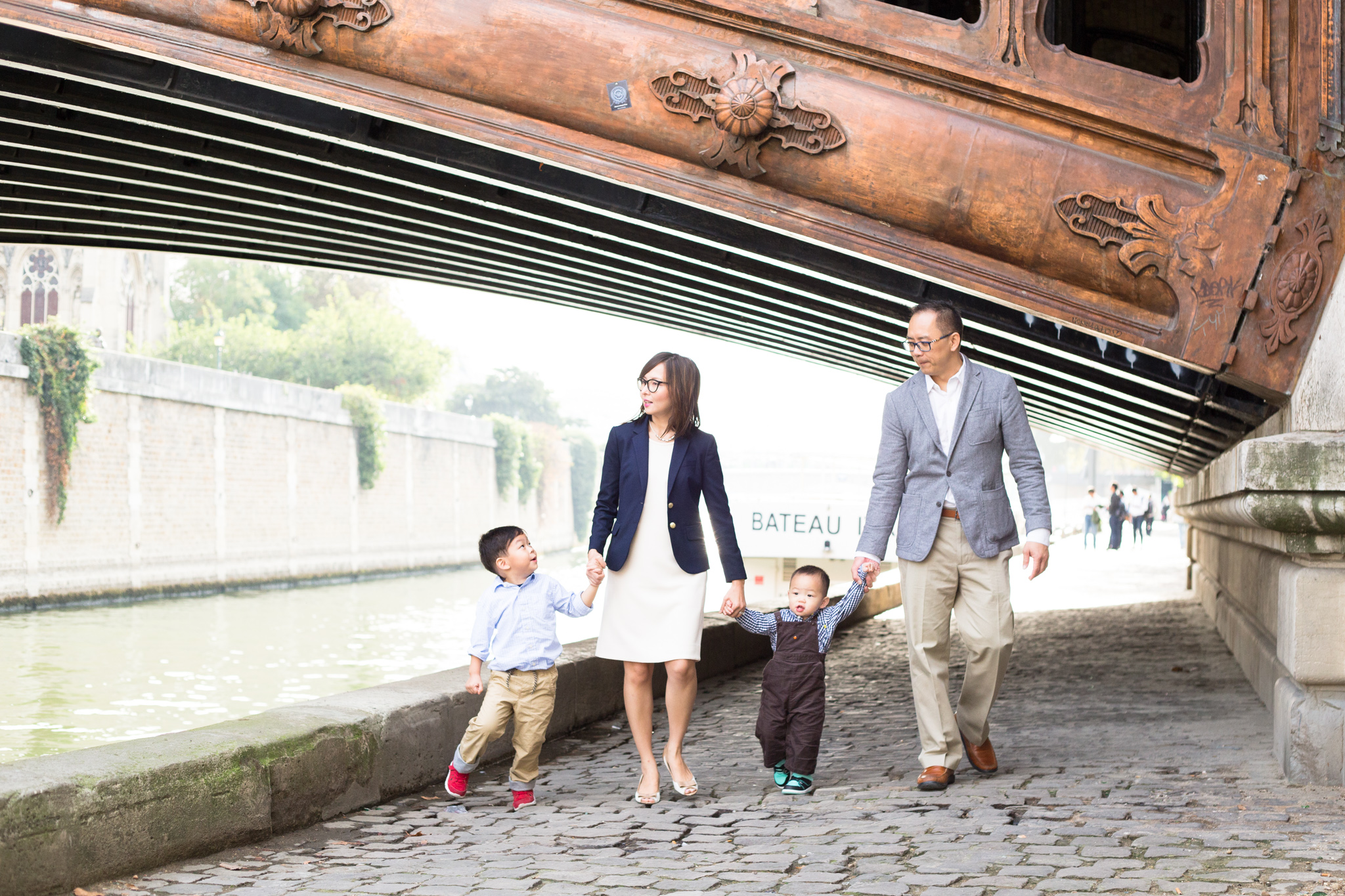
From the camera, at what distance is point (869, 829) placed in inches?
161

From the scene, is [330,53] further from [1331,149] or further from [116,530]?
[116,530]

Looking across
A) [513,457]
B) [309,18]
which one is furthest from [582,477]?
[309,18]

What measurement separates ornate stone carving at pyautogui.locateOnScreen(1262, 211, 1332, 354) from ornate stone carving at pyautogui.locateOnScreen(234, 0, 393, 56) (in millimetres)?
4575

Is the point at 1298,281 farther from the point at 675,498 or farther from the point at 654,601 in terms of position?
the point at 654,601

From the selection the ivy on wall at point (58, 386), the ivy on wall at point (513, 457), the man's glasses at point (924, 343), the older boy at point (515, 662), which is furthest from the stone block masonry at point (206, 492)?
the man's glasses at point (924, 343)

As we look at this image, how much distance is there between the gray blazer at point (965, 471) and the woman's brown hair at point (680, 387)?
73cm

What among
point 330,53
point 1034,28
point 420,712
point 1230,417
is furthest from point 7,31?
point 1230,417

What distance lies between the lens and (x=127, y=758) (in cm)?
377

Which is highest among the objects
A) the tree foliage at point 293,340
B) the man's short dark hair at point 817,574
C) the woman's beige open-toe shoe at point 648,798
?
the tree foliage at point 293,340

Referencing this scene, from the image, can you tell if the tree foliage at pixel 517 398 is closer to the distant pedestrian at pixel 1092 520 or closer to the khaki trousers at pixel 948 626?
the distant pedestrian at pixel 1092 520

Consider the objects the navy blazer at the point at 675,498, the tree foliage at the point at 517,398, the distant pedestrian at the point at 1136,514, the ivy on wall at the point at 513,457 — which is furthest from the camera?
the tree foliage at the point at 517,398

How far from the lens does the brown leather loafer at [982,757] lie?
4875 mm

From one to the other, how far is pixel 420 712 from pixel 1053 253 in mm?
3639

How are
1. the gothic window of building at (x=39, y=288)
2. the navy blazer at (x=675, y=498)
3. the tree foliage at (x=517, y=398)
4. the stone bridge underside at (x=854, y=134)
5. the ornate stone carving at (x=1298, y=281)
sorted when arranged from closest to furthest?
the navy blazer at (x=675, y=498), the ornate stone carving at (x=1298, y=281), the stone bridge underside at (x=854, y=134), the gothic window of building at (x=39, y=288), the tree foliage at (x=517, y=398)
